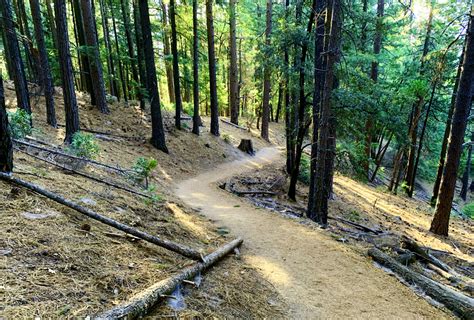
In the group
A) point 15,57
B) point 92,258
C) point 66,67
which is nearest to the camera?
point 92,258

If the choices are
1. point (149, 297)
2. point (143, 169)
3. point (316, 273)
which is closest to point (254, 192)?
point (143, 169)

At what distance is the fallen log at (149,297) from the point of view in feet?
8.03

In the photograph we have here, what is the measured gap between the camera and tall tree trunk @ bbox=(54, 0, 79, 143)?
8.53 meters

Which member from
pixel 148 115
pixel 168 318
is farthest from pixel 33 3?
pixel 168 318

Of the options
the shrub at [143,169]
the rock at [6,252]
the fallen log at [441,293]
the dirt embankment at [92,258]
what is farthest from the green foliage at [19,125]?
the fallen log at [441,293]

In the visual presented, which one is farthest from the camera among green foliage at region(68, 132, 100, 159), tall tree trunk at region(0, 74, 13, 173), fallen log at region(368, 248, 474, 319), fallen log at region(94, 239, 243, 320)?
green foliage at region(68, 132, 100, 159)

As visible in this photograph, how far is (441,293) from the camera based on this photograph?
4.71 metres

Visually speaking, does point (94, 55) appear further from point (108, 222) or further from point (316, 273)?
point (316, 273)

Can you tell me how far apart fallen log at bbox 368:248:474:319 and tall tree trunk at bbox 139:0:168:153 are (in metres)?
10.1

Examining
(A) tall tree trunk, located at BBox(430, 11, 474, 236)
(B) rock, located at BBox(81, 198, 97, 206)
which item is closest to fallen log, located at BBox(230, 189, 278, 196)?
(A) tall tree trunk, located at BBox(430, 11, 474, 236)

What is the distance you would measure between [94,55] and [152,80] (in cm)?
292

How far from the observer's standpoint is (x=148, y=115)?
16.5 meters

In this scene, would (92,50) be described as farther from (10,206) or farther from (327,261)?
(327,261)

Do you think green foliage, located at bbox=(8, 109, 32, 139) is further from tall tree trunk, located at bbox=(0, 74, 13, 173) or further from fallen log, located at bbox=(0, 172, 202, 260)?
fallen log, located at bbox=(0, 172, 202, 260)
